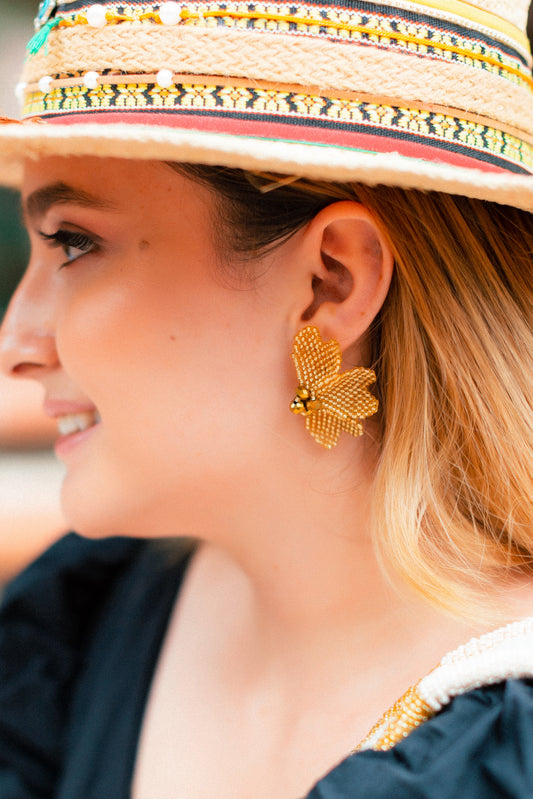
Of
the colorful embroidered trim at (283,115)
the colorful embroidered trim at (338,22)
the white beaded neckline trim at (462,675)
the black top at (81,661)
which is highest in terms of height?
the colorful embroidered trim at (338,22)

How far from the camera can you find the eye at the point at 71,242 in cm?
91

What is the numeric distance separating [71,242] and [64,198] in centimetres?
6

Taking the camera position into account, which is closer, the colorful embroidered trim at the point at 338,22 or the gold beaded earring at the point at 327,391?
the colorful embroidered trim at the point at 338,22

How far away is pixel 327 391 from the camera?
90 centimetres

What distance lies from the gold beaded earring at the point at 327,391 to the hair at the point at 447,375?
48 mm

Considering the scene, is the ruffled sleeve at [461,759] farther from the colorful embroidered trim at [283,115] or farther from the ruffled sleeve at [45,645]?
the ruffled sleeve at [45,645]

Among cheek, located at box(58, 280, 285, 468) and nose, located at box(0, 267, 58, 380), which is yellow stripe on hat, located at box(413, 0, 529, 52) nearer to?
cheek, located at box(58, 280, 285, 468)

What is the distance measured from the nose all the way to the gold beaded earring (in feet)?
1.10

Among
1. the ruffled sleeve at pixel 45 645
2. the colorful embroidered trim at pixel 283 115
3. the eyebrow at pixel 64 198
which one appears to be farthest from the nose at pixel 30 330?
the ruffled sleeve at pixel 45 645

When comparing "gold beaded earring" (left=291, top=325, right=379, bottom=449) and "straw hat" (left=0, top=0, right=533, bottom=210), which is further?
"gold beaded earring" (left=291, top=325, right=379, bottom=449)

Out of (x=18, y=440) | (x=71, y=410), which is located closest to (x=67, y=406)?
(x=71, y=410)

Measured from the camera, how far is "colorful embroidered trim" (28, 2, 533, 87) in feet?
2.51

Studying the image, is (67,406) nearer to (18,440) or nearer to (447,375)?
(447,375)

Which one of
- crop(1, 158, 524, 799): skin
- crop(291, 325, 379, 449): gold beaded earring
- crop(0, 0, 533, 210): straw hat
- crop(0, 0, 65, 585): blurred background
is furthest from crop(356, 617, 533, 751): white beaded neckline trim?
crop(0, 0, 65, 585): blurred background
